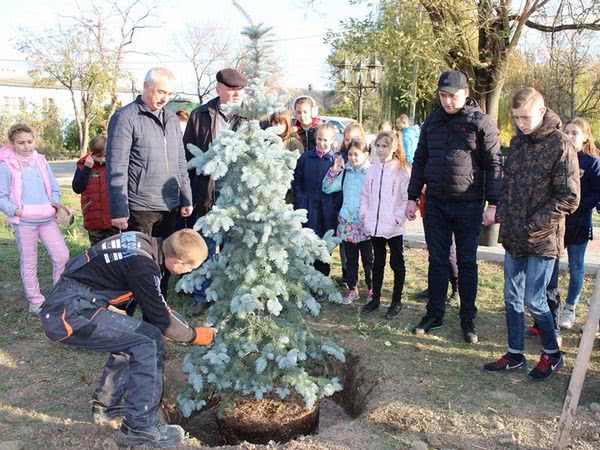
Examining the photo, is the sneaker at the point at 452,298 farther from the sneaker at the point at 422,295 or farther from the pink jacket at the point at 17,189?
the pink jacket at the point at 17,189

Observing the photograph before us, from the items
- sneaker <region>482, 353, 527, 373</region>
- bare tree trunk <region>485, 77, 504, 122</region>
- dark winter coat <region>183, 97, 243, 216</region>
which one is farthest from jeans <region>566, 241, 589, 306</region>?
bare tree trunk <region>485, 77, 504, 122</region>

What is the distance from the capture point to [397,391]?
4.06 metres

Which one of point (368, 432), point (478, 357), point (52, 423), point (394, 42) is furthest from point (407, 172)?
point (394, 42)

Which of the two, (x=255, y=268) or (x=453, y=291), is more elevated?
(x=255, y=268)

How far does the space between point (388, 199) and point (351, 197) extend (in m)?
0.45

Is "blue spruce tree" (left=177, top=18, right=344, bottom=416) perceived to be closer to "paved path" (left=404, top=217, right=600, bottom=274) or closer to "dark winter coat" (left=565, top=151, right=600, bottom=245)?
"dark winter coat" (left=565, top=151, right=600, bottom=245)

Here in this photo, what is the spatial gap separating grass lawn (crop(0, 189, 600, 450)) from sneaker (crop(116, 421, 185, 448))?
9cm

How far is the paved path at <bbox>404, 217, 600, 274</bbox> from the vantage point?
23.8ft

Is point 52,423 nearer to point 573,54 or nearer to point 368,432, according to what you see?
point 368,432

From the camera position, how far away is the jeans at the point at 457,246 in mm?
4789

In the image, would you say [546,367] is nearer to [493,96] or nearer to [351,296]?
[351,296]

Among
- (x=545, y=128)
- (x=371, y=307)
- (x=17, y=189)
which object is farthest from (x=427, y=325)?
(x=17, y=189)

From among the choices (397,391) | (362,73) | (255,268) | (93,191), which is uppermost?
(362,73)

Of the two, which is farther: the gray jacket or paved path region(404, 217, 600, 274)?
paved path region(404, 217, 600, 274)
